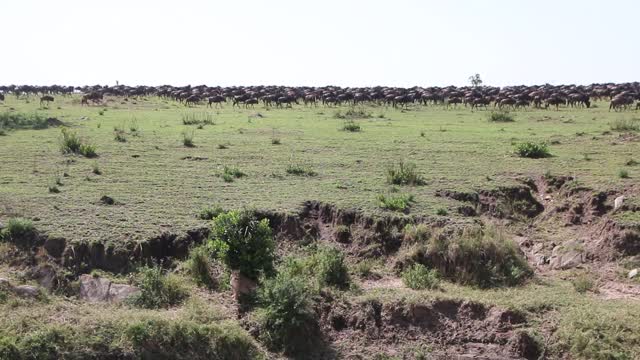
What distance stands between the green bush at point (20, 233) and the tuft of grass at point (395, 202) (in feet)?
20.2

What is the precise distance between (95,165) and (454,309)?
388 inches

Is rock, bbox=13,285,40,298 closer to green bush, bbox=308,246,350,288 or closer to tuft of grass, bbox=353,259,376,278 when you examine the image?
green bush, bbox=308,246,350,288

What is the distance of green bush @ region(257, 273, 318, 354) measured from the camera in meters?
9.49

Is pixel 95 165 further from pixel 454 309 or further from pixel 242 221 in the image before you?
pixel 454 309

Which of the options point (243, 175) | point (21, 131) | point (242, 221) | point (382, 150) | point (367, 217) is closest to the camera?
point (242, 221)

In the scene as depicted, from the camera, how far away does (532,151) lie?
18.0 meters

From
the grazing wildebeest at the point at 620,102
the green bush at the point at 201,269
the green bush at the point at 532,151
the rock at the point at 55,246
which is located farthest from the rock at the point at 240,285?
the grazing wildebeest at the point at 620,102

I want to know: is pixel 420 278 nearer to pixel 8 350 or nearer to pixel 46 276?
pixel 46 276

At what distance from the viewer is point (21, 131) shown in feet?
76.9

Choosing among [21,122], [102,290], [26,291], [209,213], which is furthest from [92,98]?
[26,291]

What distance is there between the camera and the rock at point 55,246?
10.8 m

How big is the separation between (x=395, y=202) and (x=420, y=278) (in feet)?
7.97

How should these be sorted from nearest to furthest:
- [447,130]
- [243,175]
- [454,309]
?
1. [454,309]
2. [243,175]
3. [447,130]

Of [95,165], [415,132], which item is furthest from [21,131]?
[415,132]
